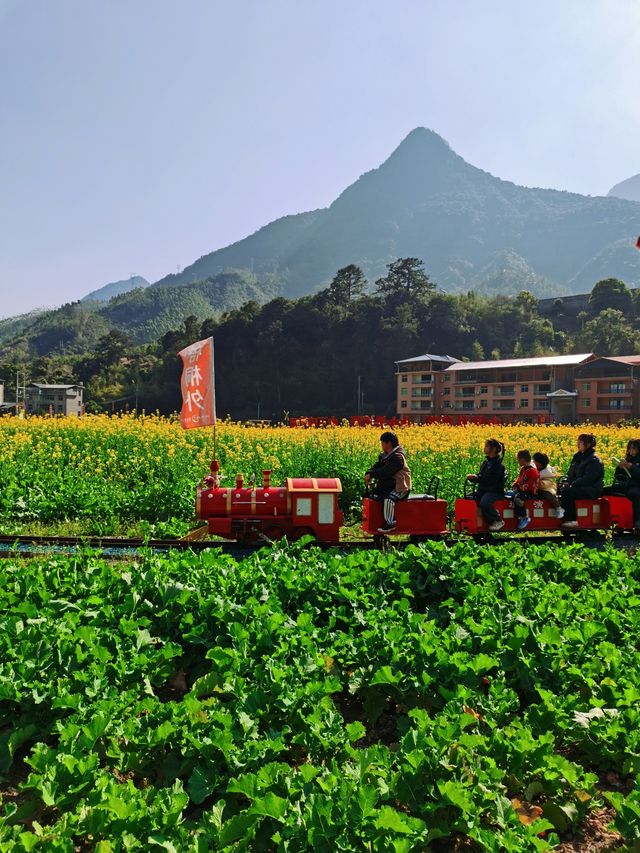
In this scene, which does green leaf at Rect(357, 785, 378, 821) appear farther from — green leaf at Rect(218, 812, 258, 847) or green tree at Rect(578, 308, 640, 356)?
green tree at Rect(578, 308, 640, 356)

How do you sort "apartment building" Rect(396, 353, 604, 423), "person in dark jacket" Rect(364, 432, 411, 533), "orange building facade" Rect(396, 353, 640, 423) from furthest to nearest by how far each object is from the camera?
"apartment building" Rect(396, 353, 604, 423), "orange building facade" Rect(396, 353, 640, 423), "person in dark jacket" Rect(364, 432, 411, 533)

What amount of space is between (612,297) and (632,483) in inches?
2813

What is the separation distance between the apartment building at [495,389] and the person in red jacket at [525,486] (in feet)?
117

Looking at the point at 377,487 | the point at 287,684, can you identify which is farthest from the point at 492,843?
the point at 377,487

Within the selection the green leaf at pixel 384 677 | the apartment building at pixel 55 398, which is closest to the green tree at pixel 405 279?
the apartment building at pixel 55 398

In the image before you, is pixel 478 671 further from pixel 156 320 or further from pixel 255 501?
pixel 156 320

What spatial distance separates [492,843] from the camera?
295 centimetres

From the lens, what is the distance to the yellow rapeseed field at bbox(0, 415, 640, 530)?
11555 millimetres

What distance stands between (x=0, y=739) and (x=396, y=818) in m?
2.55

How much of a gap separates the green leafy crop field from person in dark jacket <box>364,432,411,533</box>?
9.61ft

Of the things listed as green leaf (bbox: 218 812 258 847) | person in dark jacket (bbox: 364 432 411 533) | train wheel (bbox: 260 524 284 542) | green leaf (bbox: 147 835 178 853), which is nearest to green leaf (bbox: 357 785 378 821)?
green leaf (bbox: 218 812 258 847)

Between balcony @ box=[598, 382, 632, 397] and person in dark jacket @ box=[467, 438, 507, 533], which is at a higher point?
balcony @ box=[598, 382, 632, 397]

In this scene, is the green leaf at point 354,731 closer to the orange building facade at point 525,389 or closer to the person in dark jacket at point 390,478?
the person in dark jacket at point 390,478

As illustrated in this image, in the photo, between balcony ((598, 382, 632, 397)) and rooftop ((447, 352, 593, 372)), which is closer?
balcony ((598, 382, 632, 397))
